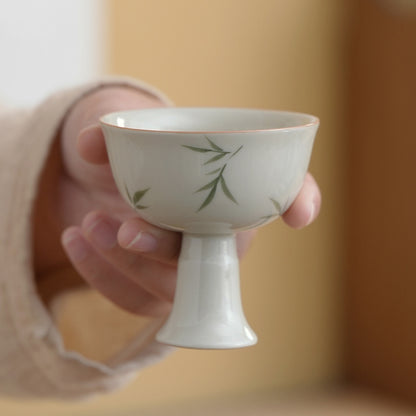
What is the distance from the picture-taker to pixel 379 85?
1562 millimetres

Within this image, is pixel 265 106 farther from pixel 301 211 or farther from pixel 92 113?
pixel 301 211

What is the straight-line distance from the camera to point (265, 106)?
153 cm

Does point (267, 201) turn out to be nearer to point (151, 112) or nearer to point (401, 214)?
point (151, 112)

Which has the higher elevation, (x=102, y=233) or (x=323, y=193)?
(x=102, y=233)

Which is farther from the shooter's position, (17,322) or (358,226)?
(358,226)

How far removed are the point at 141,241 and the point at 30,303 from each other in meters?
0.18

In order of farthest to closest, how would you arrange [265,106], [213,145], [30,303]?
1. [265,106]
2. [30,303]
3. [213,145]

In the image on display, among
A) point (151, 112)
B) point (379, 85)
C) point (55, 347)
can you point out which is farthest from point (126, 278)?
point (379, 85)

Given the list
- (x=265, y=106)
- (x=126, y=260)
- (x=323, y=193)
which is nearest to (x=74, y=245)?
(x=126, y=260)

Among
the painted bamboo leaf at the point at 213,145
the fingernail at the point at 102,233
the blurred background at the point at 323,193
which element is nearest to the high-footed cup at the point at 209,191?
the painted bamboo leaf at the point at 213,145

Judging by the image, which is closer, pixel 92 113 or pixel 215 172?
pixel 215 172

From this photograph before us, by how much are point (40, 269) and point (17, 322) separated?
0.13 m

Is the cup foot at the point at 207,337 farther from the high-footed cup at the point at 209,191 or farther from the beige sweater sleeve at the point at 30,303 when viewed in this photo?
the beige sweater sleeve at the point at 30,303

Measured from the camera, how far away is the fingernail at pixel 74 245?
22.5 inches
